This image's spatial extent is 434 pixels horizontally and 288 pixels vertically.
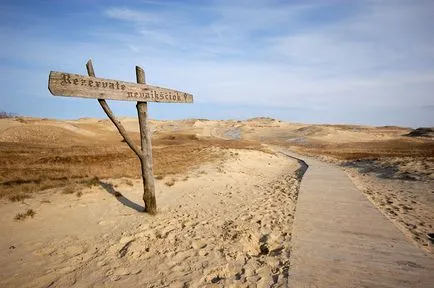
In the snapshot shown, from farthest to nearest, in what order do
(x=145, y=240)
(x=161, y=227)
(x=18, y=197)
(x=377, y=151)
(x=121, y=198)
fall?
(x=377, y=151), (x=121, y=198), (x=18, y=197), (x=161, y=227), (x=145, y=240)

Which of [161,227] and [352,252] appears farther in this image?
[161,227]

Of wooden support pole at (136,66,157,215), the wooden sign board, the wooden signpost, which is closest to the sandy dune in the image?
wooden support pole at (136,66,157,215)

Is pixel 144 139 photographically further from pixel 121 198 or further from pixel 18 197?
pixel 18 197

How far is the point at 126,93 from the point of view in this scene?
24.7 feet

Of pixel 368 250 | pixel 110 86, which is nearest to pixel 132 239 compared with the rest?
pixel 110 86

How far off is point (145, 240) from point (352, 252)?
4.21 m

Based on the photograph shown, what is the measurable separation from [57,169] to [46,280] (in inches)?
433

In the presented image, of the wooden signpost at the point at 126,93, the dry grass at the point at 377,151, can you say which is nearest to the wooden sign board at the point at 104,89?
the wooden signpost at the point at 126,93

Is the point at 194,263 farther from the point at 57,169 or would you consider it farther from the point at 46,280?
the point at 57,169

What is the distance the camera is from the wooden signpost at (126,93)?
6.20 m

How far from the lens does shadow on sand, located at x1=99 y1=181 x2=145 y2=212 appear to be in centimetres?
898

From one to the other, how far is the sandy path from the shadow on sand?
34mm

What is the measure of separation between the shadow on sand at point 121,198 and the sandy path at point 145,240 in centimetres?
3

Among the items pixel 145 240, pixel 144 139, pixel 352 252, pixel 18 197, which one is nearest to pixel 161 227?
pixel 145 240
